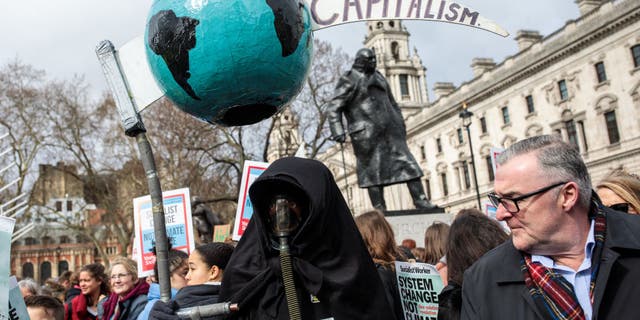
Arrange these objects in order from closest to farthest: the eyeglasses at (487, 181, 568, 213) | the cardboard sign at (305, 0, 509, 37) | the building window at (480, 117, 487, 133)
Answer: the eyeglasses at (487, 181, 568, 213), the cardboard sign at (305, 0, 509, 37), the building window at (480, 117, 487, 133)

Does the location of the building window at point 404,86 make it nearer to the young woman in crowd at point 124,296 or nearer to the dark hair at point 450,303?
the young woman in crowd at point 124,296

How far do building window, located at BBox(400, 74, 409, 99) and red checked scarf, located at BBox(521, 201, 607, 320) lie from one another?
71.7 meters

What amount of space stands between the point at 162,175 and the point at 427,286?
21.7 m

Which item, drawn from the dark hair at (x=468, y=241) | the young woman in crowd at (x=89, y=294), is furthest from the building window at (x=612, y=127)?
the dark hair at (x=468, y=241)

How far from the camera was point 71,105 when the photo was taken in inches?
1027

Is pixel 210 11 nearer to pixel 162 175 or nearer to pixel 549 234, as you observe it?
pixel 549 234

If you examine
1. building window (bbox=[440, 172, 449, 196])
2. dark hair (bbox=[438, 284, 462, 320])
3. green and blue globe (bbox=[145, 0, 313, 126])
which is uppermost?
building window (bbox=[440, 172, 449, 196])

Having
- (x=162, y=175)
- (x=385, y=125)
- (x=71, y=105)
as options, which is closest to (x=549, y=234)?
(x=385, y=125)

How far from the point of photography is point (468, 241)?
2.54 m

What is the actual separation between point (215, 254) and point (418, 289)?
1061 mm

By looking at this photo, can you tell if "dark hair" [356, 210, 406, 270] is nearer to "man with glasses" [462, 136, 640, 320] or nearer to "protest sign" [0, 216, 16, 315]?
"man with glasses" [462, 136, 640, 320]

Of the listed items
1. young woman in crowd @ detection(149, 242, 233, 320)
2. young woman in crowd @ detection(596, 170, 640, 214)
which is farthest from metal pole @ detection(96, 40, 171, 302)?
young woman in crowd @ detection(596, 170, 640, 214)

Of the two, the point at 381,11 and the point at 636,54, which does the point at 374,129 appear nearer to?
the point at 381,11

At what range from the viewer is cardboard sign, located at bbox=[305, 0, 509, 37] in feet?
7.73
